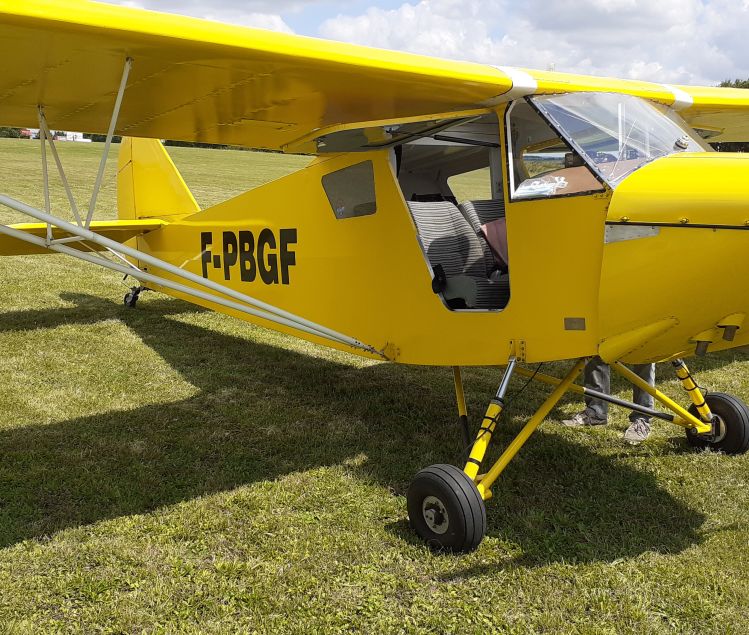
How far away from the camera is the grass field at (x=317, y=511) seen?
2.84m

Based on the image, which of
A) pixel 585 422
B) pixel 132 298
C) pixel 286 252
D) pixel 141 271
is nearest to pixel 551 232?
pixel 585 422

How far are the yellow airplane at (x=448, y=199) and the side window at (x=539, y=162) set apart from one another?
1cm

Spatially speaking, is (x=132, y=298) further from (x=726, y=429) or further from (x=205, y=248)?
(x=726, y=429)

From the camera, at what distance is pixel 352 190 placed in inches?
183

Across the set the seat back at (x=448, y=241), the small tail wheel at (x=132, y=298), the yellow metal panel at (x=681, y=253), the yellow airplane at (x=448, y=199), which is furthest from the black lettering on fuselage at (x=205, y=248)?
the yellow metal panel at (x=681, y=253)

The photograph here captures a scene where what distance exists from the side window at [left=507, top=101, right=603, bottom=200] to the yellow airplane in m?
0.01

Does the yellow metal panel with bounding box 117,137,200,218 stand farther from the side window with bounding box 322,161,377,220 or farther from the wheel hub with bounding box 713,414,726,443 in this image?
the wheel hub with bounding box 713,414,726,443

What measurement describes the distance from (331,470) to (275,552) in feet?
3.24

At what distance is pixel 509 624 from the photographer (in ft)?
9.04

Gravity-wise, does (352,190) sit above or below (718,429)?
above

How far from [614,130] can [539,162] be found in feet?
1.28

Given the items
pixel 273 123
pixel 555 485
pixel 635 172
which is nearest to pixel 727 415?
pixel 555 485

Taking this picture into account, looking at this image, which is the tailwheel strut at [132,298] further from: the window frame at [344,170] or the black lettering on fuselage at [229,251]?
the window frame at [344,170]

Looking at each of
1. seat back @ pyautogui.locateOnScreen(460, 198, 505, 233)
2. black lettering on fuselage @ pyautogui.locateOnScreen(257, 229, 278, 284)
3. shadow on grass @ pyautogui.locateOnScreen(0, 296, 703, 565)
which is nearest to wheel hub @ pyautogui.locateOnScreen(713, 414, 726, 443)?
shadow on grass @ pyautogui.locateOnScreen(0, 296, 703, 565)
